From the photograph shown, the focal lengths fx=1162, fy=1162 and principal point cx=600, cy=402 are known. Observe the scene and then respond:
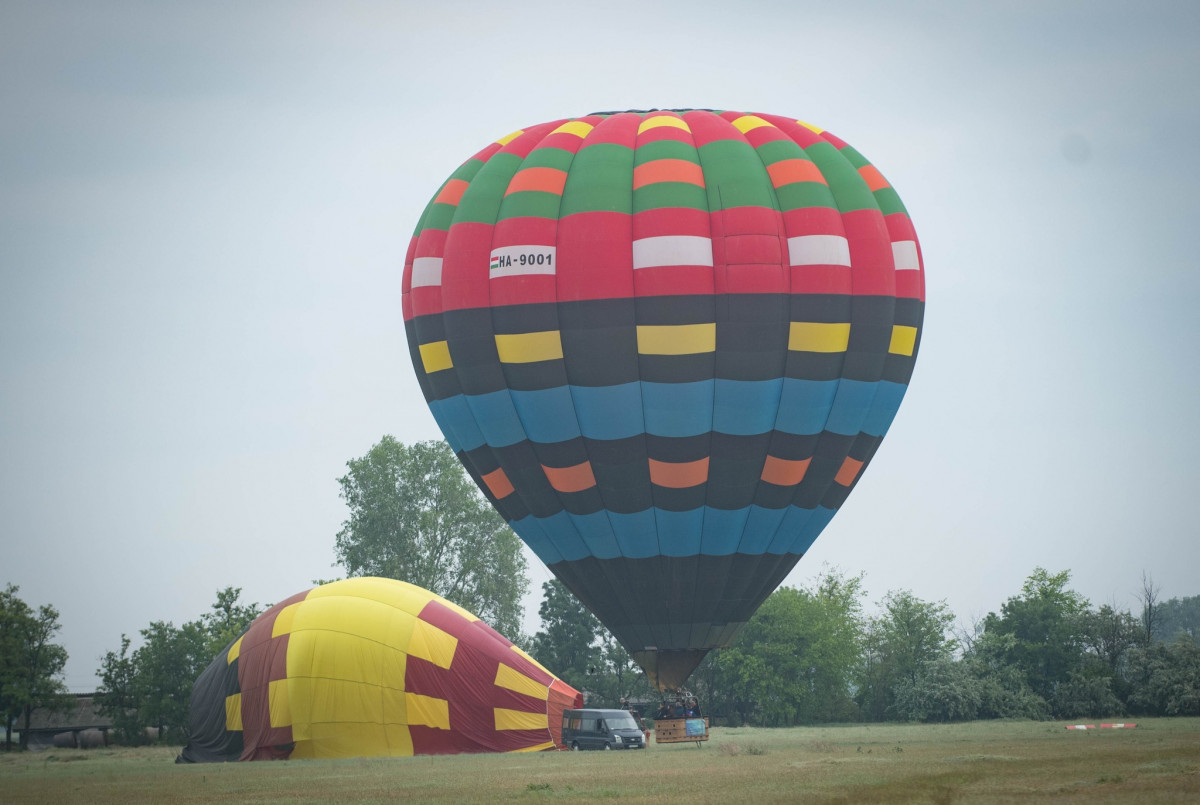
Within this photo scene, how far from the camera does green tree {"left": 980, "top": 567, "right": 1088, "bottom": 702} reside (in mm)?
42062

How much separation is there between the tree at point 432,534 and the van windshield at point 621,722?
98.1 ft

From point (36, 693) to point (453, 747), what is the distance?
25.8 meters

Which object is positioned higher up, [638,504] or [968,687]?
[638,504]

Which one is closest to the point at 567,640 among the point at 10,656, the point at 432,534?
the point at 432,534

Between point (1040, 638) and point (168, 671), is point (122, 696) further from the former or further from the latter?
point (1040, 638)

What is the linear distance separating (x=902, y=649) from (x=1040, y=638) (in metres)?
8.67

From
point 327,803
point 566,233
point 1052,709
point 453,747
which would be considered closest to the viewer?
point 327,803

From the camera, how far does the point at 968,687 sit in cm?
4009

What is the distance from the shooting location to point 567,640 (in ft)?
185

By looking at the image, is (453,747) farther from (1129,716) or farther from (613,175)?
(1129,716)

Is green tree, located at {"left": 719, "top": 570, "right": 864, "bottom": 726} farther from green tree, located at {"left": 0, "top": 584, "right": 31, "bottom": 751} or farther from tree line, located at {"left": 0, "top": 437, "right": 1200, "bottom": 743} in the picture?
green tree, located at {"left": 0, "top": 584, "right": 31, "bottom": 751}

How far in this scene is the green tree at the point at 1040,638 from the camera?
4206 centimetres

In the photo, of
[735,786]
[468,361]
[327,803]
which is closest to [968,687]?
[468,361]

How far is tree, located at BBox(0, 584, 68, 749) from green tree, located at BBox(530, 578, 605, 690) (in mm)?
21374
